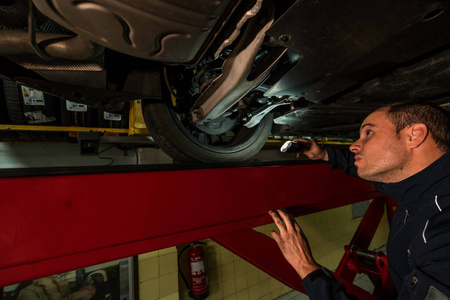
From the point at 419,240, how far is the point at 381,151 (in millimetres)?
356

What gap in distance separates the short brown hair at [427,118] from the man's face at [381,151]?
0.04 meters

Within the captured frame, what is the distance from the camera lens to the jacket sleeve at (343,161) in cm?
109

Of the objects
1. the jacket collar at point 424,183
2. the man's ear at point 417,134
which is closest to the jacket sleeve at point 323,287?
the jacket collar at point 424,183

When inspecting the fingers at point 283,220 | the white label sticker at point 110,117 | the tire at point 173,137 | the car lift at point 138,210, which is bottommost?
the fingers at point 283,220

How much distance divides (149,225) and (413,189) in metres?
1.00

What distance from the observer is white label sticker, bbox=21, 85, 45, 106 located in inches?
56.5

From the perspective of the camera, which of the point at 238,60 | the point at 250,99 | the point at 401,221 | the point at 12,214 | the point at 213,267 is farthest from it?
the point at 213,267

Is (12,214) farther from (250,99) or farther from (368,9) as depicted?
(250,99)

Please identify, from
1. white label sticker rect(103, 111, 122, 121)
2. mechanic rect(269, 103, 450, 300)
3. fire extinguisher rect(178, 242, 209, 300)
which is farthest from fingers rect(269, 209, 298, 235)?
fire extinguisher rect(178, 242, 209, 300)

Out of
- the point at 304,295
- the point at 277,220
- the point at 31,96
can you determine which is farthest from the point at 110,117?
the point at 304,295

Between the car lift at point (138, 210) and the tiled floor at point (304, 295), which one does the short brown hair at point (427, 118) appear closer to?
the car lift at point (138, 210)

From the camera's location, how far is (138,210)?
0.58 metres

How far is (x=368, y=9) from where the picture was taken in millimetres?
591

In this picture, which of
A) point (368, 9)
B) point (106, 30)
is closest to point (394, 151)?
point (368, 9)
